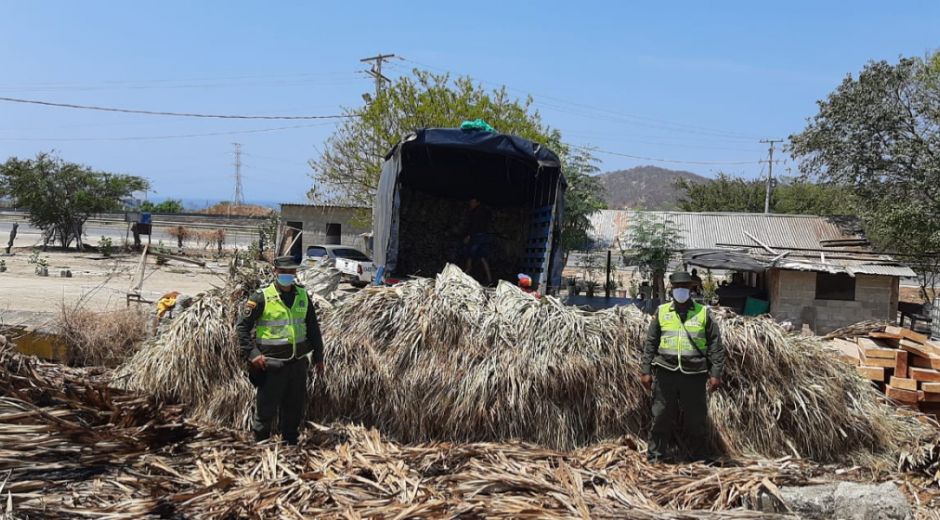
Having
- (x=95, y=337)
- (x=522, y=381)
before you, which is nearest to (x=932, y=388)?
(x=522, y=381)

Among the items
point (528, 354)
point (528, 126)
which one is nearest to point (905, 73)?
point (528, 126)

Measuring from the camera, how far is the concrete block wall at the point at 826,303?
16.2 m

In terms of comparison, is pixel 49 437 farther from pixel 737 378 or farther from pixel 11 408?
pixel 737 378

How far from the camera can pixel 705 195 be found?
45.2 metres

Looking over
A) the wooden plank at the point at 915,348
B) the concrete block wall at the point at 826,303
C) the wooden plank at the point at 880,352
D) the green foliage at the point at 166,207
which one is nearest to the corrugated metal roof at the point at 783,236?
the concrete block wall at the point at 826,303

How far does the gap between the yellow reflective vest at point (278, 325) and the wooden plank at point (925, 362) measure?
6037mm

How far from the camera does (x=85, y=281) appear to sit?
20172 mm

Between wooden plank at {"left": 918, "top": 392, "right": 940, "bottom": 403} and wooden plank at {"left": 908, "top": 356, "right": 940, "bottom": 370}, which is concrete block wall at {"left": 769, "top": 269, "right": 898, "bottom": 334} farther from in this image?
wooden plank at {"left": 918, "top": 392, "right": 940, "bottom": 403}

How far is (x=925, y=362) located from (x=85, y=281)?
20.6m

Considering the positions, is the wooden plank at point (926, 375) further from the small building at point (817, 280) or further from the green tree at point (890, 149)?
the green tree at point (890, 149)

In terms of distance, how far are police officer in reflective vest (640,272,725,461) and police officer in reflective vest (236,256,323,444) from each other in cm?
275

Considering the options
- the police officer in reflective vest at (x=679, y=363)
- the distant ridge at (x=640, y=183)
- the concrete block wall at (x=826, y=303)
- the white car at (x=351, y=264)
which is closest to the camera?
the police officer in reflective vest at (x=679, y=363)

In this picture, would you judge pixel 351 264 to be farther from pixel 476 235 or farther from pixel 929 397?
pixel 929 397

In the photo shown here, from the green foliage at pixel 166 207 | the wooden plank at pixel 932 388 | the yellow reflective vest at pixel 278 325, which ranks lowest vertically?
the wooden plank at pixel 932 388
